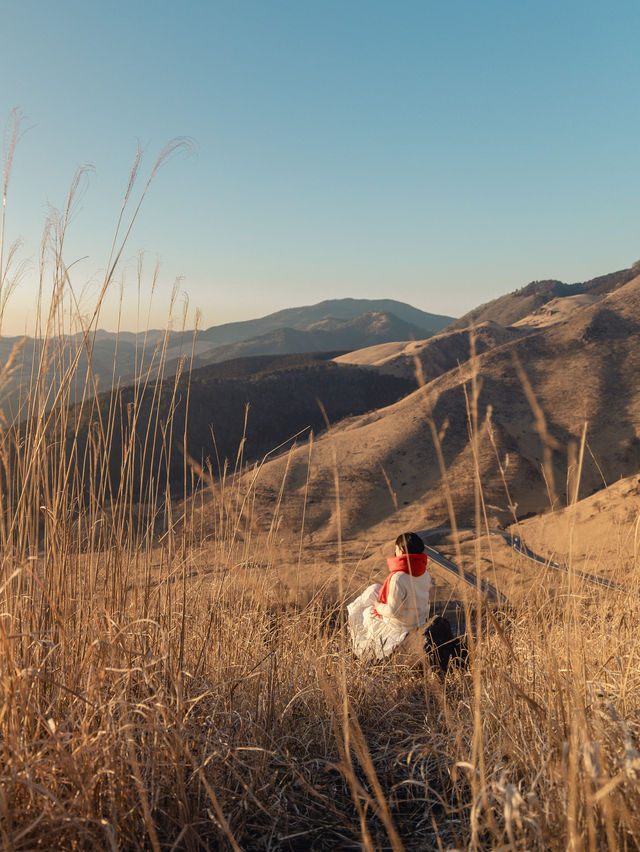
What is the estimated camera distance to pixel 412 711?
214 centimetres

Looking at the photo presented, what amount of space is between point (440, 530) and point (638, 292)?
675 inches

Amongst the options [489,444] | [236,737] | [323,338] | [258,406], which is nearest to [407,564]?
[236,737]

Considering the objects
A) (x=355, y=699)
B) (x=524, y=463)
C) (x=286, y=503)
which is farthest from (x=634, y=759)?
(x=524, y=463)

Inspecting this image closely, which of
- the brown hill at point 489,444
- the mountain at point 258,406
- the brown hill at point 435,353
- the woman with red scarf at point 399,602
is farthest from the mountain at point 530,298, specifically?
the woman with red scarf at point 399,602

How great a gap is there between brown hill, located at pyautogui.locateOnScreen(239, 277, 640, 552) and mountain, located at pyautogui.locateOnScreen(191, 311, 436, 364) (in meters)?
56.1

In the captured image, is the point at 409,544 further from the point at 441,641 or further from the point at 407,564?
the point at 441,641

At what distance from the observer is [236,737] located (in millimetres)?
1553

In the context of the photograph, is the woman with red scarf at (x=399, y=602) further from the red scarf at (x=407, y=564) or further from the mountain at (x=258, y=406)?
the mountain at (x=258, y=406)

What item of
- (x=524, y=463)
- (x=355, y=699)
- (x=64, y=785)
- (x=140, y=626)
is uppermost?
(x=140, y=626)

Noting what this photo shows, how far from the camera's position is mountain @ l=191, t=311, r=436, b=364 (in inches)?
3174

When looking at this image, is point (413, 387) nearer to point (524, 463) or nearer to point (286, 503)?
point (524, 463)

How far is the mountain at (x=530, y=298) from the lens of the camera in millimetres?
57025

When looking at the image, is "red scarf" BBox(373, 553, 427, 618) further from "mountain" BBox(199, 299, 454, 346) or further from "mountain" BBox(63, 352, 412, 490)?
"mountain" BBox(199, 299, 454, 346)

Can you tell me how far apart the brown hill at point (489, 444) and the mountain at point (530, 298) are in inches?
1436
